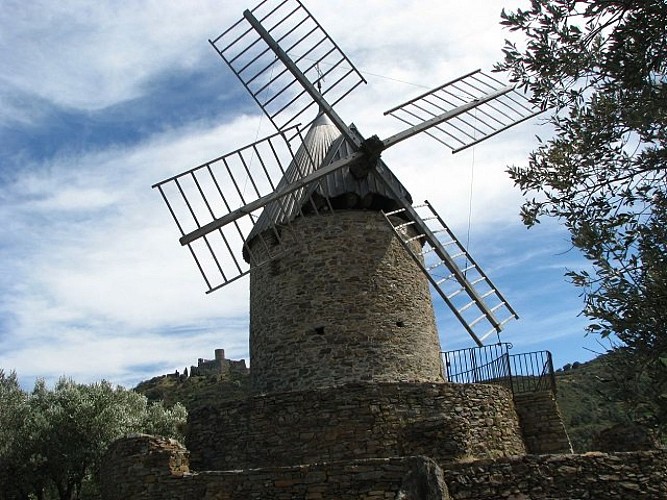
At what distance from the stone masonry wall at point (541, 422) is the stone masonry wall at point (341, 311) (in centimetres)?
171

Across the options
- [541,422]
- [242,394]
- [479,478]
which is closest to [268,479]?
[479,478]

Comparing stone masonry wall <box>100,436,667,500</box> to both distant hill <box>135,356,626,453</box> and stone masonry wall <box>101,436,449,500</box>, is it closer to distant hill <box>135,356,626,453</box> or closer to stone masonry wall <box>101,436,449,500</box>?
stone masonry wall <box>101,436,449,500</box>

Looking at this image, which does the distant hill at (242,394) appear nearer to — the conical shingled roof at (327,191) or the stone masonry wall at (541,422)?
the conical shingled roof at (327,191)

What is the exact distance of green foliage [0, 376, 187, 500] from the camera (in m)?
13.9

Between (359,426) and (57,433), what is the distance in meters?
8.31

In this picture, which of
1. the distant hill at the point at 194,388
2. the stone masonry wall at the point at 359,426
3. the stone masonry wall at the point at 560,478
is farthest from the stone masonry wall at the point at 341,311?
the distant hill at the point at 194,388

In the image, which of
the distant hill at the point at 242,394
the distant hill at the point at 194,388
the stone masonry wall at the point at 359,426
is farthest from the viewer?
the distant hill at the point at 194,388

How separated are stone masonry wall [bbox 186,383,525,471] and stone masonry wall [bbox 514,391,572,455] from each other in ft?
1.93

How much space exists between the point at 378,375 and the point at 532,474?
3.57 metres

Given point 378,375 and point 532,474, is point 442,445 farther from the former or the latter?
point 378,375

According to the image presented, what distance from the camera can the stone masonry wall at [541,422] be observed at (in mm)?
10330

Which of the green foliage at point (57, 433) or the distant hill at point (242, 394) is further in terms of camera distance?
the distant hill at point (242, 394)

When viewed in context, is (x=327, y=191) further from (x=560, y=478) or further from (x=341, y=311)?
(x=560, y=478)

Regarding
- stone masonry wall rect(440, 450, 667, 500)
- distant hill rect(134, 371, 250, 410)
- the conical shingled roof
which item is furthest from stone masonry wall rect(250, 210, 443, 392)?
distant hill rect(134, 371, 250, 410)
